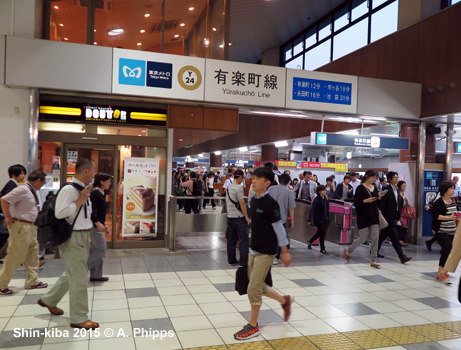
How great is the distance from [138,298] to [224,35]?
6.13 m

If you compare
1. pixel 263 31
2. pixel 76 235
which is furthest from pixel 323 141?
pixel 263 31

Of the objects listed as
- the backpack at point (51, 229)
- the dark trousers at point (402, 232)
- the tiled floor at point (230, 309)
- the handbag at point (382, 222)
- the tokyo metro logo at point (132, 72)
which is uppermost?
the tokyo metro logo at point (132, 72)

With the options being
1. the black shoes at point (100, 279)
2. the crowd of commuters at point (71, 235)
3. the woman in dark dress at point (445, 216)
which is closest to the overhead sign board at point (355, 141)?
the woman in dark dress at point (445, 216)

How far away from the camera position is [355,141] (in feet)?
26.9

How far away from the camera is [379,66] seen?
988cm

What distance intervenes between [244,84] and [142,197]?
9.80 feet

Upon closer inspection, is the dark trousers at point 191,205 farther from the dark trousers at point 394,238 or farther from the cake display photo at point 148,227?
the dark trousers at point 394,238

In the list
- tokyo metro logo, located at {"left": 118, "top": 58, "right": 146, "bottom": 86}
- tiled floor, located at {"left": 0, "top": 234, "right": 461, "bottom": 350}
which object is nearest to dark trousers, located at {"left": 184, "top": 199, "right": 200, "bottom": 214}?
tiled floor, located at {"left": 0, "top": 234, "right": 461, "bottom": 350}

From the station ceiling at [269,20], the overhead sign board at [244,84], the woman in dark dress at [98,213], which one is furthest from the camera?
the station ceiling at [269,20]

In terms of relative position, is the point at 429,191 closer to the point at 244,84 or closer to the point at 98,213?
the point at 244,84

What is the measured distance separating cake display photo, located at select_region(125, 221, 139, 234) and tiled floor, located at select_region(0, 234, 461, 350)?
0.92 m

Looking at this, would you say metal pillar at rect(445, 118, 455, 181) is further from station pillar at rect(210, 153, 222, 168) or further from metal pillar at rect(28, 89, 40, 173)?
station pillar at rect(210, 153, 222, 168)

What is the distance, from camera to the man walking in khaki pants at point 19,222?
454 centimetres

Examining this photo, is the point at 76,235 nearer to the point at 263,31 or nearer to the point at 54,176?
the point at 54,176
